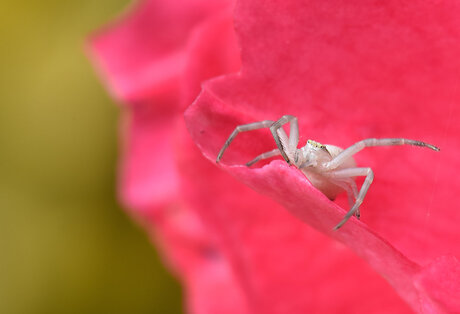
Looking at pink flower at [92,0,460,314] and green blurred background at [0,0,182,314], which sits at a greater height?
pink flower at [92,0,460,314]

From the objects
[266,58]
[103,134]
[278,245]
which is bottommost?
[103,134]

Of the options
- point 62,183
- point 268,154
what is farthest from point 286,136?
point 62,183

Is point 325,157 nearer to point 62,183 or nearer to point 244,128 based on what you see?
point 244,128

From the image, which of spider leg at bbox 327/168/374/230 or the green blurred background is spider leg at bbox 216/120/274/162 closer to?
spider leg at bbox 327/168/374/230

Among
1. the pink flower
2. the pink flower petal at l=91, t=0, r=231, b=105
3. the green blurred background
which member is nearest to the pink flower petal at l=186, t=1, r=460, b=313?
the pink flower

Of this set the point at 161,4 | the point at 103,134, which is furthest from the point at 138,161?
the point at 103,134

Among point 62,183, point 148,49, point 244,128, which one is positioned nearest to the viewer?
point 244,128

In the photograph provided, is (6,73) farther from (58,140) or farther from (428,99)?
(428,99)
